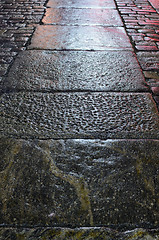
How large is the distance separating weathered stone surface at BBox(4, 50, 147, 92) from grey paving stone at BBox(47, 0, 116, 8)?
2308 mm

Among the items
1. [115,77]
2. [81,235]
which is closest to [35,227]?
[81,235]

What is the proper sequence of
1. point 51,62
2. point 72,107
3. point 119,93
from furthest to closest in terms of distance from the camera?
point 51,62 < point 119,93 < point 72,107

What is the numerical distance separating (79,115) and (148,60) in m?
1.50

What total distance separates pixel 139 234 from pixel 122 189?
0.29 m

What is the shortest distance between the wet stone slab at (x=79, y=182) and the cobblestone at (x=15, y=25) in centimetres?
139

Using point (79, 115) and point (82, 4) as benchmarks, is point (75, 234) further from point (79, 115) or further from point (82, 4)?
point (82, 4)

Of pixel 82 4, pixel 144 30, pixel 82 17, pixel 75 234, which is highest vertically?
pixel 82 4

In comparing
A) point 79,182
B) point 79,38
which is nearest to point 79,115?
point 79,182

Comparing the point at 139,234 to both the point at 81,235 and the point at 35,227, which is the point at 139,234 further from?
the point at 35,227

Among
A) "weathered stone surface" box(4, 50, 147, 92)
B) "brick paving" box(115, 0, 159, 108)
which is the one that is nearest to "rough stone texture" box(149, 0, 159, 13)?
"brick paving" box(115, 0, 159, 108)

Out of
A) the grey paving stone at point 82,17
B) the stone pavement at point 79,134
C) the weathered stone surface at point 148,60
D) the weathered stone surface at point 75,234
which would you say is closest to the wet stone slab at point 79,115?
the stone pavement at point 79,134

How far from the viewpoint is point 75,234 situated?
1.28 m

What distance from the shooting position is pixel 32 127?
193 centimetres

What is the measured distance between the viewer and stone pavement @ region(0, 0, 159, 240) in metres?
1.35
